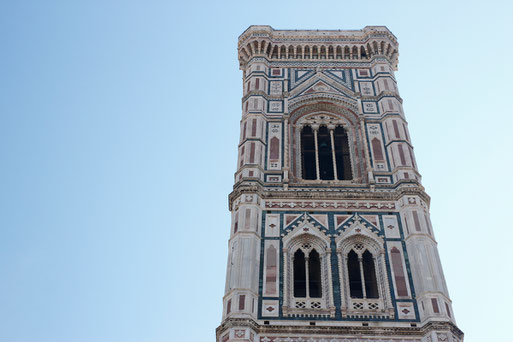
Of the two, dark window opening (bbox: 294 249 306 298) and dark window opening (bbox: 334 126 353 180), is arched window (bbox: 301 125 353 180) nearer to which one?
dark window opening (bbox: 334 126 353 180)

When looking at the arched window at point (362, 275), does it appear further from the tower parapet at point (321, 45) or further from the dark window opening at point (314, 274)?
the tower parapet at point (321, 45)

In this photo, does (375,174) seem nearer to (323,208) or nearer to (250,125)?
(323,208)

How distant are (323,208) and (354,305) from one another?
11.4ft

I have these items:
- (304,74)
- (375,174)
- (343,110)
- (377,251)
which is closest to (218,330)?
(377,251)

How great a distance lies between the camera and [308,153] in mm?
21484

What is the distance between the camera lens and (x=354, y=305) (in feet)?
51.0

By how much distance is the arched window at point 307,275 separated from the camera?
16312 mm

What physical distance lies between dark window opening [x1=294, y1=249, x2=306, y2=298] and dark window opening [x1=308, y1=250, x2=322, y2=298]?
188 millimetres

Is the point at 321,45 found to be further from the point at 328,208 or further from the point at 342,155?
the point at 328,208

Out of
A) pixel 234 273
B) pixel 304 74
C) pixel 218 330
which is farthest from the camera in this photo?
pixel 304 74

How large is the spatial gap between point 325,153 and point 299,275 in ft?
18.7

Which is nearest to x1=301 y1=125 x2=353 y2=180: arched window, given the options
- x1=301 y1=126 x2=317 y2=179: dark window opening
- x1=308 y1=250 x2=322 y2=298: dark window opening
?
x1=301 y1=126 x2=317 y2=179: dark window opening

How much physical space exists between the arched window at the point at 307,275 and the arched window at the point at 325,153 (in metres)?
3.34

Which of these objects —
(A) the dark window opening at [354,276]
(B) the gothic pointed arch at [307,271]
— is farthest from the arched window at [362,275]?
(B) the gothic pointed arch at [307,271]
